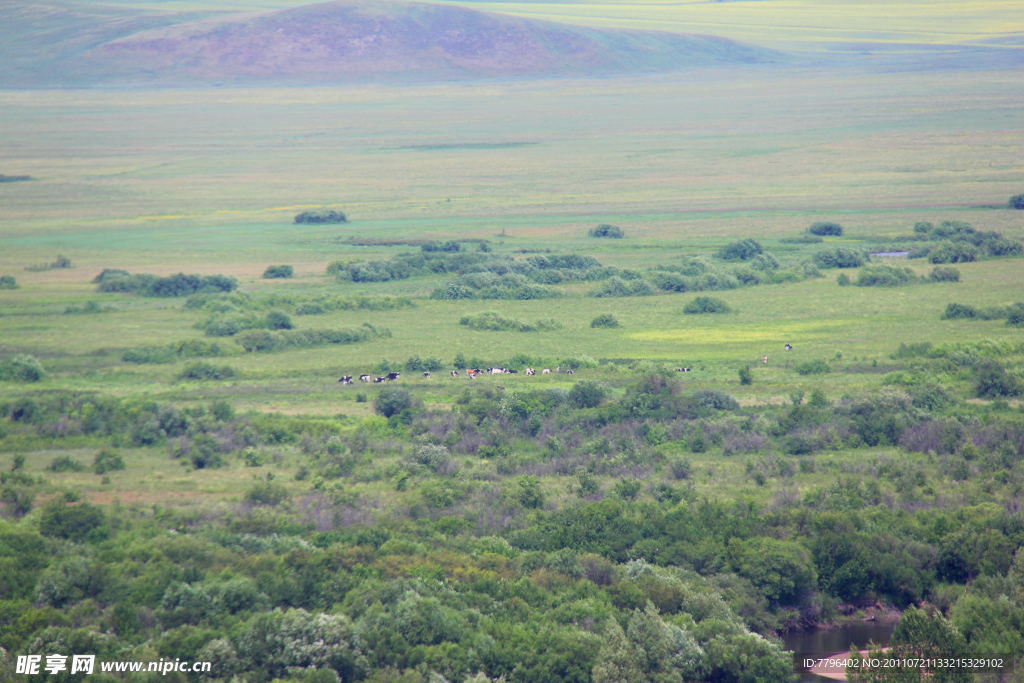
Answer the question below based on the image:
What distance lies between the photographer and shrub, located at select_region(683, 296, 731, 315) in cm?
4431

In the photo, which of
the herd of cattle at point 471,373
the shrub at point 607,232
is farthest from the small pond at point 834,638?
the shrub at point 607,232

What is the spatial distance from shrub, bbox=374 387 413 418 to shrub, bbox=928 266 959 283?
3156 centimetres

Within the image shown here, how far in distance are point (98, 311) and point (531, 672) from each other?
36095mm

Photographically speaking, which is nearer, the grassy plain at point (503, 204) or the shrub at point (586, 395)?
the shrub at point (586, 395)

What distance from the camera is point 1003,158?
3971 inches

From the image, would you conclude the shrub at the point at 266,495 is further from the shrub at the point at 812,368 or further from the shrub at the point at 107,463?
the shrub at the point at 812,368

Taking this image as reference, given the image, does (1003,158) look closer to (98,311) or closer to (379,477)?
(98,311)

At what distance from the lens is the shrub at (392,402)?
28.9 m

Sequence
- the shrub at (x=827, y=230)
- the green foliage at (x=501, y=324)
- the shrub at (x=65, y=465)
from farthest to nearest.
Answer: the shrub at (x=827, y=230)
the green foliage at (x=501, y=324)
the shrub at (x=65, y=465)

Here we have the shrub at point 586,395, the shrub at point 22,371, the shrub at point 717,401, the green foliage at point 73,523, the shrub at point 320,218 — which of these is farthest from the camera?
the shrub at point 320,218

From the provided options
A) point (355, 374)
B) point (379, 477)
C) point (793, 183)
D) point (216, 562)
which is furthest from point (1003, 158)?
point (216, 562)

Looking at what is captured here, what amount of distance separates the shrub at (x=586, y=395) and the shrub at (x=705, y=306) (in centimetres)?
1595

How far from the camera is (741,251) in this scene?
2315 inches

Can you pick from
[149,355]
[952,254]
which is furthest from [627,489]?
[952,254]
